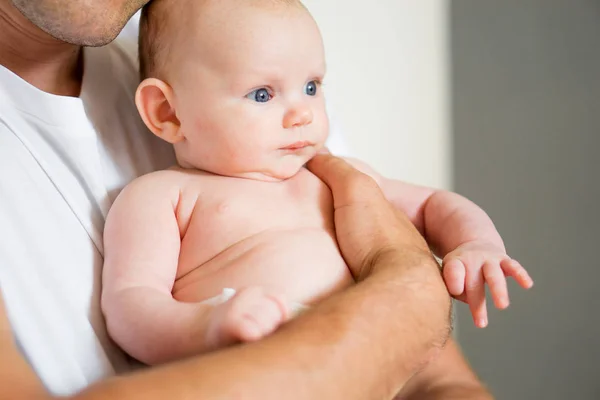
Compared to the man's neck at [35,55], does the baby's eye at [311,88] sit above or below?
below

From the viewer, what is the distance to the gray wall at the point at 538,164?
1806mm

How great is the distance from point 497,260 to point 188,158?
45 cm

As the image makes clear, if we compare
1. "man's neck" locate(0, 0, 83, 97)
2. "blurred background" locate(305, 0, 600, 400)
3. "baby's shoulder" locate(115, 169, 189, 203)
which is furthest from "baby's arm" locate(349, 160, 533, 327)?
"blurred background" locate(305, 0, 600, 400)

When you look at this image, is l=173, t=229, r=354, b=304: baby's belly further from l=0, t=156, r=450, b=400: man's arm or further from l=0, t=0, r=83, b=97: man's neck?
l=0, t=0, r=83, b=97: man's neck

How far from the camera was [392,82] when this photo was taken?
1916mm

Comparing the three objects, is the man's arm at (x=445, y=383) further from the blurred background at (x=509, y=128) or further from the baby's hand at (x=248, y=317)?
the blurred background at (x=509, y=128)

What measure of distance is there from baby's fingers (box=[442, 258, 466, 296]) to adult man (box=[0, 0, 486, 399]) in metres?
0.02

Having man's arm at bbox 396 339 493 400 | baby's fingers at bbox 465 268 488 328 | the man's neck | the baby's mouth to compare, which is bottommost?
man's arm at bbox 396 339 493 400

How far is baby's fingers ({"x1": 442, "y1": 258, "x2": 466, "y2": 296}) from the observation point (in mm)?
877

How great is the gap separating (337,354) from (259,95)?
0.40m

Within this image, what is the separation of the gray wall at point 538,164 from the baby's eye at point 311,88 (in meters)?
1.00

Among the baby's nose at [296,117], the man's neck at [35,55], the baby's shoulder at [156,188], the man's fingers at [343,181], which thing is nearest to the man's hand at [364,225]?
the man's fingers at [343,181]

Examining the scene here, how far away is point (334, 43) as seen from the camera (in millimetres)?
1817

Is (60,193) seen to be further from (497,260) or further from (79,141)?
(497,260)
